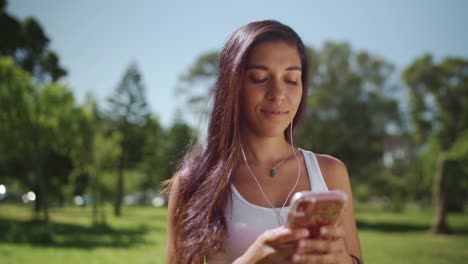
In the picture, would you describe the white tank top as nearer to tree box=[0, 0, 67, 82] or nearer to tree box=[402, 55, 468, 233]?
tree box=[402, 55, 468, 233]

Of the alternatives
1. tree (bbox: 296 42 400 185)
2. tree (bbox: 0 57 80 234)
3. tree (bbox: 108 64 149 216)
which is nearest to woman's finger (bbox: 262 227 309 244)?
tree (bbox: 0 57 80 234)

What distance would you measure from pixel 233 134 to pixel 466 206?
53329 millimetres

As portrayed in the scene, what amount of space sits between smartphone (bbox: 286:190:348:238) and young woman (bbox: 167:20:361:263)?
0.43m

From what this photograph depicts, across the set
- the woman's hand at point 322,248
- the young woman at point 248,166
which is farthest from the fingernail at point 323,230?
the young woman at point 248,166

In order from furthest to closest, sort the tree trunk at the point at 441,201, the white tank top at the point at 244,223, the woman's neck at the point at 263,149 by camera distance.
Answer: the tree trunk at the point at 441,201 → the woman's neck at the point at 263,149 → the white tank top at the point at 244,223

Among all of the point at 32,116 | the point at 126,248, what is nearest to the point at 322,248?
the point at 126,248

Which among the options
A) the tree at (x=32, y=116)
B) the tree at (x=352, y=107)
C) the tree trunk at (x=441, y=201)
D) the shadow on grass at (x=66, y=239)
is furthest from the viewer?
the tree at (x=352, y=107)

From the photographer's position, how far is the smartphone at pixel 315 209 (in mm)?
1367

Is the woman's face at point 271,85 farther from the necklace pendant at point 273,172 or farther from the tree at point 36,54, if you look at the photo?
the tree at point 36,54

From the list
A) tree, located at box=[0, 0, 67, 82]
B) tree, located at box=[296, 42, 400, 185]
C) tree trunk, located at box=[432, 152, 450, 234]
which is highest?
tree, located at box=[0, 0, 67, 82]

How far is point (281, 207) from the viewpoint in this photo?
76.7 inches

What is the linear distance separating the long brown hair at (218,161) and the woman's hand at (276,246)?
1.12ft

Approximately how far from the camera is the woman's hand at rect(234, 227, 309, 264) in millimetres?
1418

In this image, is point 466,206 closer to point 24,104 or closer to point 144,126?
point 144,126
